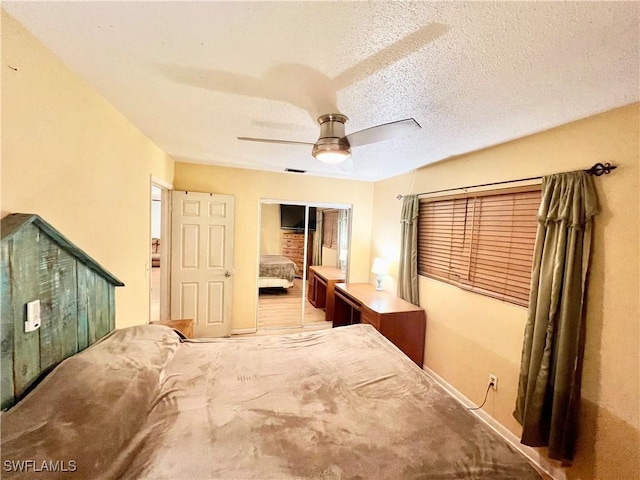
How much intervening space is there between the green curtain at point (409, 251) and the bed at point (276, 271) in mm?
1853

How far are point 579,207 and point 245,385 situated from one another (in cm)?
225

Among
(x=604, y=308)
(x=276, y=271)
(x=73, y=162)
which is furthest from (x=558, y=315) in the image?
(x=276, y=271)

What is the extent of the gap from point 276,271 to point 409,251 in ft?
7.03

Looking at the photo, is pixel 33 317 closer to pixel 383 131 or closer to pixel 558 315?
pixel 383 131

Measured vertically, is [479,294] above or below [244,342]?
above

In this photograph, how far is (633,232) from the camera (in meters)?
1.42

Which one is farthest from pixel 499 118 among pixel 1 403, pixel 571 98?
pixel 1 403

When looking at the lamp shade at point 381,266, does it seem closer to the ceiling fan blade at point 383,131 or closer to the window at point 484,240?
the window at point 484,240

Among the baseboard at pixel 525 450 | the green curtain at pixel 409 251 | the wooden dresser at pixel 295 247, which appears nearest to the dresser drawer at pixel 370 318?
the green curtain at pixel 409 251

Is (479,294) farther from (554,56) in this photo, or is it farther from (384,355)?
(554,56)

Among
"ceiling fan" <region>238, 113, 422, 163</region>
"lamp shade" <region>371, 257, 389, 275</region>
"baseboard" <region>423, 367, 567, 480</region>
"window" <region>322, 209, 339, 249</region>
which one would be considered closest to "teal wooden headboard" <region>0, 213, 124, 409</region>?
"ceiling fan" <region>238, 113, 422, 163</region>

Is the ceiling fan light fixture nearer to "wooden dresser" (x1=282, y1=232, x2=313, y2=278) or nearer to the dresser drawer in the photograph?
the dresser drawer

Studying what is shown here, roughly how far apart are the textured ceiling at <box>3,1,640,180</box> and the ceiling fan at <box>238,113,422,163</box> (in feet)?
0.30

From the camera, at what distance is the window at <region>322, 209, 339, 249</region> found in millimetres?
4355
